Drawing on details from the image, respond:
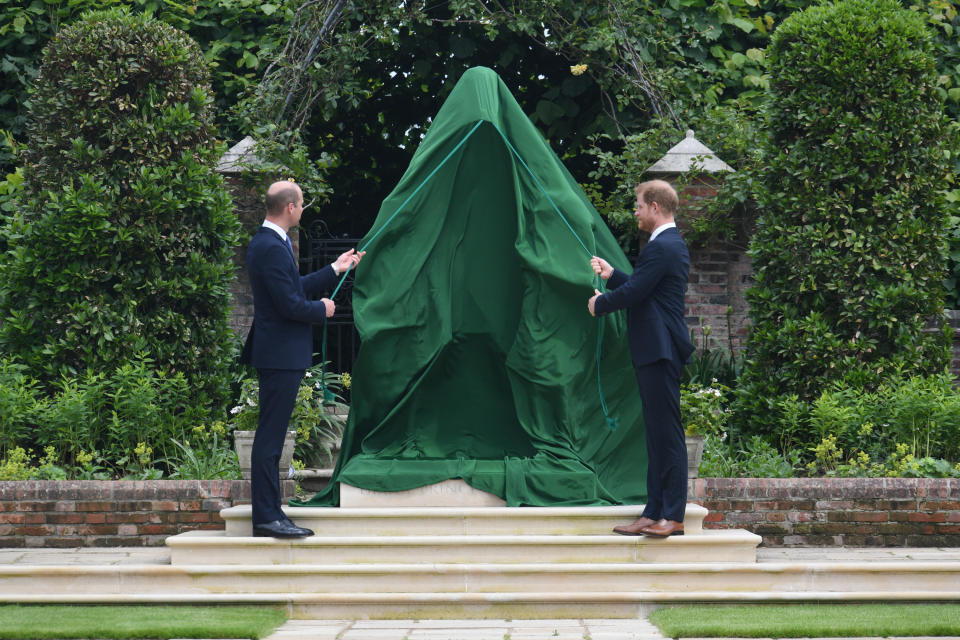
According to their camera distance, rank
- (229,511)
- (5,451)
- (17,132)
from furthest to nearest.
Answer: (17,132)
(5,451)
(229,511)

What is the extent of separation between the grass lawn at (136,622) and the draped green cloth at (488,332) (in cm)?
113

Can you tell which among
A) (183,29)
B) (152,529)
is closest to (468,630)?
(152,529)

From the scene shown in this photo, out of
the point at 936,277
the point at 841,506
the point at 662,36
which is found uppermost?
the point at 662,36

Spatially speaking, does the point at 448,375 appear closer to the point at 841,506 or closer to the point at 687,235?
the point at 841,506

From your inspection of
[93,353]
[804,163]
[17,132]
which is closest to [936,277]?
[804,163]

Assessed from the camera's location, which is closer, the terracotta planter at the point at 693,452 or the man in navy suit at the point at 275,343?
the man in navy suit at the point at 275,343

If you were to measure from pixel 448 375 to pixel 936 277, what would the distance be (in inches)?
139

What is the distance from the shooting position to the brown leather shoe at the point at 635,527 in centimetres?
515

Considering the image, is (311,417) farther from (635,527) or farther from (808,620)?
(808,620)

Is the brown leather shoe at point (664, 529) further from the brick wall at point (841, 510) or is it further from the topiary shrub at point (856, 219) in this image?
the topiary shrub at point (856, 219)

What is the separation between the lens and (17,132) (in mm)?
9031

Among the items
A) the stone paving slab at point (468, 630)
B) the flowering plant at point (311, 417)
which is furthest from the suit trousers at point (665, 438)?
the flowering plant at point (311, 417)

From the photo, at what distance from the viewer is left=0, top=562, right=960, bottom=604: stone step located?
4867 mm

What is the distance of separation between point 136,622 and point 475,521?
1723mm
